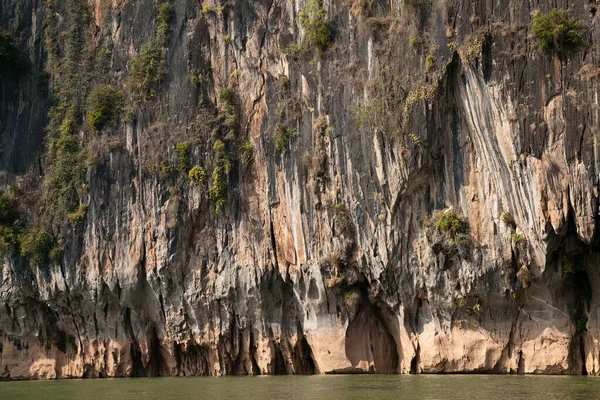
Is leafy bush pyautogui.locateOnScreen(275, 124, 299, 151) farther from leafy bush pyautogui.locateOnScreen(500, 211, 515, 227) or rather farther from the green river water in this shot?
leafy bush pyautogui.locateOnScreen(500, 211, 515, 227)

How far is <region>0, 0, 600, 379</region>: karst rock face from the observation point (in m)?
25.4

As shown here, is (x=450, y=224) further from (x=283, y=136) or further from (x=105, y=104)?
(x=105, y=104)

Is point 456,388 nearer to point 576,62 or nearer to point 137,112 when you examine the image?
point 576,62

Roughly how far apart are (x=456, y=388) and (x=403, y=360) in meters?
6.53

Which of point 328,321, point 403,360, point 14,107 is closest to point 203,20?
point 14,107

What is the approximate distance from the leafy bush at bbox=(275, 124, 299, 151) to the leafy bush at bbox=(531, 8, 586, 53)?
9.57 meters

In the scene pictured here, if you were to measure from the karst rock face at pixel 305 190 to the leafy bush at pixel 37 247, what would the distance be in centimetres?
33

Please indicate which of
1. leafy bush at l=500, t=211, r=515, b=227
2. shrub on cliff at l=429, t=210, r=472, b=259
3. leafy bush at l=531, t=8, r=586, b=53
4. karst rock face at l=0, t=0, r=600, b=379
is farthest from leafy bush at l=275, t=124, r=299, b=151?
leafy bush at l=531, t=8, r=586, b=53

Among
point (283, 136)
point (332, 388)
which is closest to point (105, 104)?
point (283, 136)

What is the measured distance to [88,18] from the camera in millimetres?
38625

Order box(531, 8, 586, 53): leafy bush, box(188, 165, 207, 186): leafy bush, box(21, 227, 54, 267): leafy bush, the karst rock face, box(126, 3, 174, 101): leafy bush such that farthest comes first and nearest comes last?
1. box(21, 227, 54, 267): leafy bush
2. box(126, 3, 174, 101): leafy bush
3. box(188, 165, 207, 186): leafy bush
4. the karst rock face
5. box(531, 8, 586, 53): leafy bush

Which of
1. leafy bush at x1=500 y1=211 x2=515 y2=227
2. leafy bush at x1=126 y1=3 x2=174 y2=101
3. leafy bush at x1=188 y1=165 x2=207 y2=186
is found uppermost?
leafy bush at x1=126 y1=3 x2=174 y2=101

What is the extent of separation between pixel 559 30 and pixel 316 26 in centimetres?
910

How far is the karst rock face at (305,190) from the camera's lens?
2539cm
